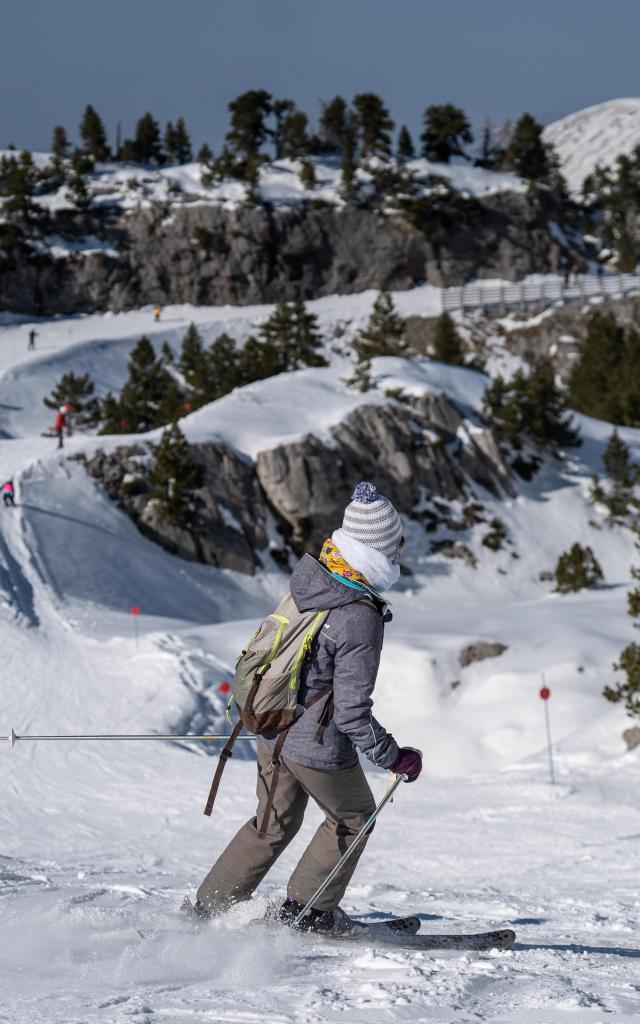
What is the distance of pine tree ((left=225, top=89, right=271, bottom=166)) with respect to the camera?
92312mm

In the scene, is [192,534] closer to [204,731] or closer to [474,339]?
[204,731]

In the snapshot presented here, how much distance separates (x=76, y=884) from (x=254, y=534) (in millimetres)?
27677

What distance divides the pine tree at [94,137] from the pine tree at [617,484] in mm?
63761

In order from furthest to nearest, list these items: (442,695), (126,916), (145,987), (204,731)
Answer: (442,695) → (204,731) → (126,916) → (145,987)

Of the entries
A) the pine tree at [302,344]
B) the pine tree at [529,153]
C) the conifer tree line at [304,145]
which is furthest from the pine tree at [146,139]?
the pine tree at [302,344]

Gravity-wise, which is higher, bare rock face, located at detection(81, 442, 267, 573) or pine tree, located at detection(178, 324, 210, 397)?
pine tree, located at detection(178, 324, 210, 397)

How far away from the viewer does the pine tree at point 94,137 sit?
89312mm

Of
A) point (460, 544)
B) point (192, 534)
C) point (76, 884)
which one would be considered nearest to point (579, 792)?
point (76, 884)

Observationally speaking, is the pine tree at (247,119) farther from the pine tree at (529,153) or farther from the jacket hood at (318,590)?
the jacket hood at (318,590)

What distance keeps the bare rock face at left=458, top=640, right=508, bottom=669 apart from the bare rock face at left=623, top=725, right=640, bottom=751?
5.75 m

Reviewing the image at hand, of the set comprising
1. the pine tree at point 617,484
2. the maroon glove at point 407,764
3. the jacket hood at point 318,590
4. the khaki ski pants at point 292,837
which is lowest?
the pine tree at point 617,484

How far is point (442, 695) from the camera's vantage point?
20.2m

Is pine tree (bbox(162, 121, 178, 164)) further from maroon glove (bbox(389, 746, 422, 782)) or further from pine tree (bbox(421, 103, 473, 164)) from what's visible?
maroon glove (bbox(389, 746, 422, 782))

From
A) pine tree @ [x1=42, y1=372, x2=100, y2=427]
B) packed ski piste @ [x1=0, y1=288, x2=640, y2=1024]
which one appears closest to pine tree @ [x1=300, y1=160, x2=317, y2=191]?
pine tree @ [x1=42, y1=372, x2=100, y2=427]
